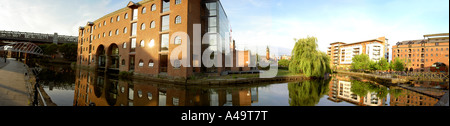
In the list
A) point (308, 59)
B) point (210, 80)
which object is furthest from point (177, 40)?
point (308, 59)

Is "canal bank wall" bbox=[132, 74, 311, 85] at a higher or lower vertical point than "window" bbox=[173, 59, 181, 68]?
lower

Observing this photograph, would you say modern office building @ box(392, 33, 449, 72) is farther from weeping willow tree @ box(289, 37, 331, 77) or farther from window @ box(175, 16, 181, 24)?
window @ box(175, 16, 181, 24)

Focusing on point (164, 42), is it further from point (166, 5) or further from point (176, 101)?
point (176, 101)

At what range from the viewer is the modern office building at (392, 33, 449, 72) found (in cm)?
4403

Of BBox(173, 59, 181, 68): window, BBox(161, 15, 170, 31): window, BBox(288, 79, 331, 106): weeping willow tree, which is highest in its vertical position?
BBox(161, 15, 170, 31): window

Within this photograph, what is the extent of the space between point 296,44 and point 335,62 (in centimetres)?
6402

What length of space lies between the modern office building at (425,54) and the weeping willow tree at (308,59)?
44.8m

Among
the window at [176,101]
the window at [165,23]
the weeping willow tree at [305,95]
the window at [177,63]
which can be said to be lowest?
the weeping willow tree at [305,95]

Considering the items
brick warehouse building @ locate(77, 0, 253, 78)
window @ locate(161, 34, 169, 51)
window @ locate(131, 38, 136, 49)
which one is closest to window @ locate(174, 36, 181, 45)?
brick warehouse building @ locate(77, 0, 253, 78)

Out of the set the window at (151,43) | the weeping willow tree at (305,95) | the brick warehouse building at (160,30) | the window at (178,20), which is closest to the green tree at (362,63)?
the weeping willow tree at (305,95)

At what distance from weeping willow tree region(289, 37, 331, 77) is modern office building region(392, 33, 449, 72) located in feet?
147

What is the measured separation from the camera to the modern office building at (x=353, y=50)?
2343 inches

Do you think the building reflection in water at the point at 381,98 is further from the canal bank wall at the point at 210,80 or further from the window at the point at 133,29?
the window at the point at 133,29
